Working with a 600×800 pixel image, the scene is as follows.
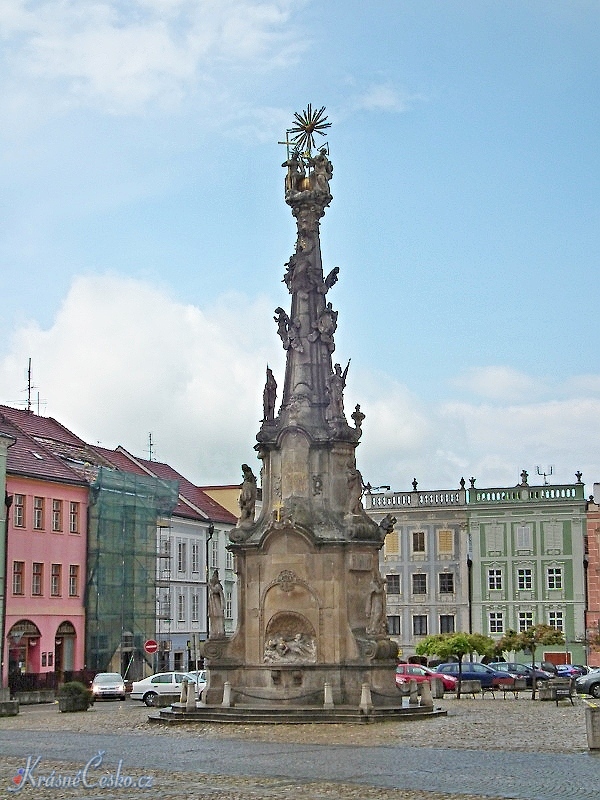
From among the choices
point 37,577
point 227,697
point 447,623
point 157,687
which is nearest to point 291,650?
point 227,697

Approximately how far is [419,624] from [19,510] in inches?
1235

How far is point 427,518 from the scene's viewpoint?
81.9 m

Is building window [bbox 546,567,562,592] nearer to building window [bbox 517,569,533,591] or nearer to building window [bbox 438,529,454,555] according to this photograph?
building window [bbox 517,569,533,591]

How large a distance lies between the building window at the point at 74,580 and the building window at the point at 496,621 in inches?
1127

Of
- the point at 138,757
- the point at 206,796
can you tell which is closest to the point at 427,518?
the point at 138,757

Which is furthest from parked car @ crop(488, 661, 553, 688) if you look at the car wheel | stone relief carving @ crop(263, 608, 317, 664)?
stone relief carving @ crop(263, 608, 317, 664)

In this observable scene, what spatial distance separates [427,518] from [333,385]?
46.0 metres

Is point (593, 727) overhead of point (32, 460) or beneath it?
beneath

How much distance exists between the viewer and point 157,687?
4672 cm

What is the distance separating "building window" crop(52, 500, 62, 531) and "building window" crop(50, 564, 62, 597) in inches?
68.5

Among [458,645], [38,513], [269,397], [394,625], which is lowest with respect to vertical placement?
[458,645]

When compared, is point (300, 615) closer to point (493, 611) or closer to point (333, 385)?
→ point (333, 385)

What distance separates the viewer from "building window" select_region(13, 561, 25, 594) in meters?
57.2

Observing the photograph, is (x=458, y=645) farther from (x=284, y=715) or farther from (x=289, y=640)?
(x=284, y=715)
